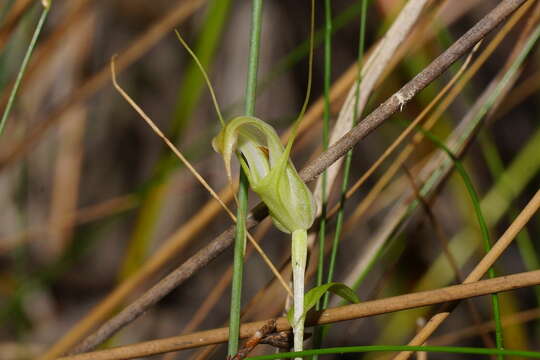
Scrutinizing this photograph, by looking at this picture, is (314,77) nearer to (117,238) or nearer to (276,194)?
(117,238)

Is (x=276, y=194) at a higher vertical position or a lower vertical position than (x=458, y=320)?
lower

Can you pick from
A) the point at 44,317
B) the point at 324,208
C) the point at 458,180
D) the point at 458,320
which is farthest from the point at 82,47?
the point at 458,320

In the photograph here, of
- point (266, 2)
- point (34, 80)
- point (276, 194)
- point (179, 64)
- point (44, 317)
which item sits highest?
point (179, 64)

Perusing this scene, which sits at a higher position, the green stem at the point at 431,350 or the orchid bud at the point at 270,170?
the orchid bud at the point at 270,170

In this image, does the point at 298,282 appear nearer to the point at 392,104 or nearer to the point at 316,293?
the point at 316,293

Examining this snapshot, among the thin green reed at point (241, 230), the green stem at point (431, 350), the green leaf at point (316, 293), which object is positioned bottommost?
the green stem at point (431, 350)
